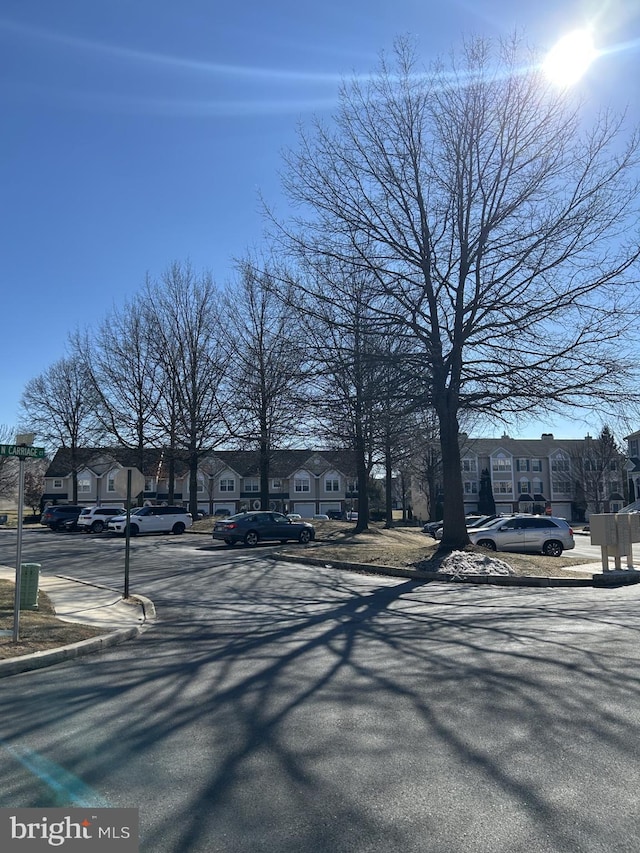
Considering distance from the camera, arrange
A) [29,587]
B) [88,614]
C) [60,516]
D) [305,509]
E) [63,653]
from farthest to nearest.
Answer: [305,509], [60,516], [29,587], [88,614], [63,653]

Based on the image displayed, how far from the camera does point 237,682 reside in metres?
7.36

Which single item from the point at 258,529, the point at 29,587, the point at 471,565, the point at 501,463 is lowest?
the point at 471,565

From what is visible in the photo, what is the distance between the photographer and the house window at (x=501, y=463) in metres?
76.9

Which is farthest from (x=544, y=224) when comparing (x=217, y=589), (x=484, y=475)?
(x=484, y=475)

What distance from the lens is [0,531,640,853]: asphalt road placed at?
4.04 meters

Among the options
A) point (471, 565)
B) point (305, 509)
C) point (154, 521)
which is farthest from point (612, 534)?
point (305, 509)

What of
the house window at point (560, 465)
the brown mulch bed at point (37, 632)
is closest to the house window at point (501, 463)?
the house window at point (560, 465)

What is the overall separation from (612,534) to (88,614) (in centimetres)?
1355

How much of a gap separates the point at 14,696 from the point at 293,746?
354 centimetres

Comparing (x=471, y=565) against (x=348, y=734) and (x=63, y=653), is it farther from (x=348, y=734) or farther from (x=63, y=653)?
(x=348, y=734)

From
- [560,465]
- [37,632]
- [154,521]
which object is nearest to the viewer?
[37,632]

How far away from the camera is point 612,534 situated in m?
18.5

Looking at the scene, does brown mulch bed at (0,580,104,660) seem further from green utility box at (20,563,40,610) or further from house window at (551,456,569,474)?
house window at (551,456,569,474)

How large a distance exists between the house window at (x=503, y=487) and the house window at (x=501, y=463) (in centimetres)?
120
